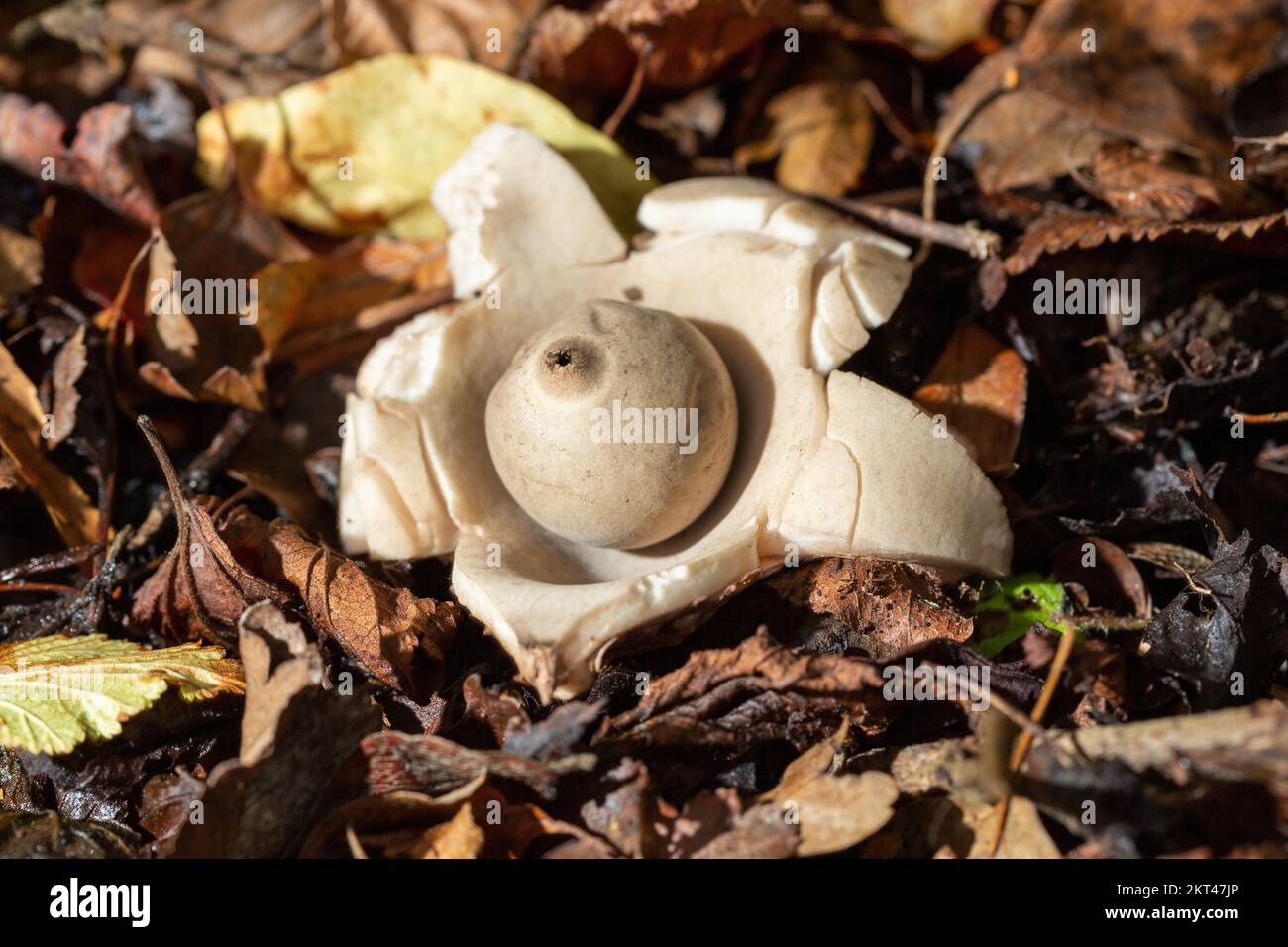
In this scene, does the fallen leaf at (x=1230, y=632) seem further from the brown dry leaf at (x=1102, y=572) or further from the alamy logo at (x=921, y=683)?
the alamy logo at (x=921, y=683)

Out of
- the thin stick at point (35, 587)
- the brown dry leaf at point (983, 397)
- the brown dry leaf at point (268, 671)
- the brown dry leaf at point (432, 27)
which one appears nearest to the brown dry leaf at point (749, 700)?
the brown dry leaf at point (268, 671)

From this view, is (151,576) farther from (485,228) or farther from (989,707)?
(989,707)

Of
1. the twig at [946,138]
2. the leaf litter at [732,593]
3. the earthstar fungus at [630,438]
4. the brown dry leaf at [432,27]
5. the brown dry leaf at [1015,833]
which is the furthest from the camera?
the brown dry leaf at [432,27]

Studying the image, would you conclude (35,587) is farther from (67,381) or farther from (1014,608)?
(1014,608)

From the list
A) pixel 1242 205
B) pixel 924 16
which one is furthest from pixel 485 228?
pixel 1242 205

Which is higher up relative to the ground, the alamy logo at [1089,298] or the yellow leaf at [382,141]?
the yellow leaf at [382,141]
